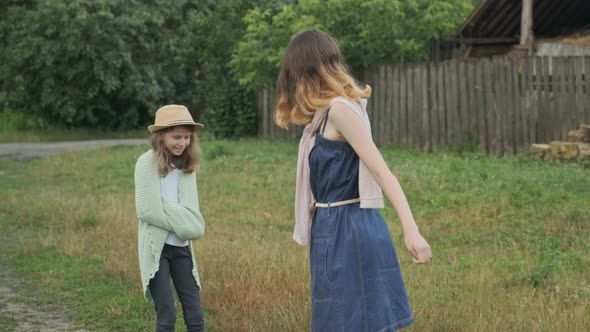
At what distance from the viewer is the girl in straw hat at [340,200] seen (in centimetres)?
381

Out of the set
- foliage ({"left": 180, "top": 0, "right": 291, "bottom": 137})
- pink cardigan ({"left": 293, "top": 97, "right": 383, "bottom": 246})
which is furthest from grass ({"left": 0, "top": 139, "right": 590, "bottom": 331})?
foliage ({"left": 180, "top": 0, "right": 291, "bottom": 137})

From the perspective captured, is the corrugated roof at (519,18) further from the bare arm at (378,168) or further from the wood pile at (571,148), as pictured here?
the bare arm at (378,168)

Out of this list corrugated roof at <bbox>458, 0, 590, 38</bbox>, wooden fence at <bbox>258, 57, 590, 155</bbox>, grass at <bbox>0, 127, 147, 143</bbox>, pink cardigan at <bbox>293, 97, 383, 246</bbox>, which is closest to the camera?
pink cardigan at <bbox>293, 97, 383, 246</bbox>

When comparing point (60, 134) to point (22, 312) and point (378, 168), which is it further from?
point (378, 168)

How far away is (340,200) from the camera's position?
153 inches

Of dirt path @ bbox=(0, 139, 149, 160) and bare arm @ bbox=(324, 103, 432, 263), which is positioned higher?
dirt path @ bbox=(0, 139, 149, 160)

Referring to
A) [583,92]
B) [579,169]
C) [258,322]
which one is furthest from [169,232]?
[583,92]

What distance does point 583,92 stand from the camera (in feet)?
50.1

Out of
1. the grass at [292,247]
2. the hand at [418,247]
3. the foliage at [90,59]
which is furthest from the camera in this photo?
the foliage at [90,59]

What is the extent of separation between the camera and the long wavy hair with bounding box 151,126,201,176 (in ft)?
17.0

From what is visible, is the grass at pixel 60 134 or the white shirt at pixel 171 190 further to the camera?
the grass at pixel 60 134

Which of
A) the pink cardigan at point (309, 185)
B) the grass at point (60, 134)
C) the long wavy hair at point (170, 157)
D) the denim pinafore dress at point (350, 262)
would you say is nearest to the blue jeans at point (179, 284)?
the long wavy hair at point (170, 157)

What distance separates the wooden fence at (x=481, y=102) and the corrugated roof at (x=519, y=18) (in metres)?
2.31

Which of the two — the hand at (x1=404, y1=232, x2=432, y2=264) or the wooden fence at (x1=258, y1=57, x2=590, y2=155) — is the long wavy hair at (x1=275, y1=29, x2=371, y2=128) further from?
the wooden fence at (x1=258, y1=57, x2=590, y2=155)
